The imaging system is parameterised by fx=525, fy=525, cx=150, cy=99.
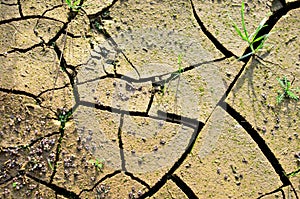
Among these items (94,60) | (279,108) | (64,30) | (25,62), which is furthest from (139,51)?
(279,108)

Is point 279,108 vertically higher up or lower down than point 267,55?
lower down

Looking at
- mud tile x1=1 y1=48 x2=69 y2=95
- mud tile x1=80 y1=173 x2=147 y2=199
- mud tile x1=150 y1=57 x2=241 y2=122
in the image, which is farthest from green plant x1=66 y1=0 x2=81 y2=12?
mud tile x1=80 y1=173 x2=147 y2=199

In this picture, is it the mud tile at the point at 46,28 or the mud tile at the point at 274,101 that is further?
the mud tile at the point at 46,28

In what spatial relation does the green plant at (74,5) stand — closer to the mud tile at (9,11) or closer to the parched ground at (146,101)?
the parched ground at (146,101)

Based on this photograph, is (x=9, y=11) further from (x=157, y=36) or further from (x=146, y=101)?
(x=146, y=101)

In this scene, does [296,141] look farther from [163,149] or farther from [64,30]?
[64,30]

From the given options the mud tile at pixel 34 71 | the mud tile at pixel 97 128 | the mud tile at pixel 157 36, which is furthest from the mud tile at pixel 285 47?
the mud tile at pixel 34 71
